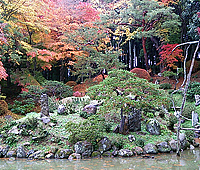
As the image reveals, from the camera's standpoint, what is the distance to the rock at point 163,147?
5.54 metres

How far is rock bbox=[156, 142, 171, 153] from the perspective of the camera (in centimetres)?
554

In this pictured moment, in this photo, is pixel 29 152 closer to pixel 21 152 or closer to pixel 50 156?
pixel 21 152

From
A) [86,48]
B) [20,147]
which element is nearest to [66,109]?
[20,147]

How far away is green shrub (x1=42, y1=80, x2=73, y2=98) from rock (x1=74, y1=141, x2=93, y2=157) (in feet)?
21.2

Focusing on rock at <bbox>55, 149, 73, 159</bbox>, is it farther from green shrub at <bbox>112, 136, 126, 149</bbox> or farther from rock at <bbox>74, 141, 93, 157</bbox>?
green shrub at <bbox>112, 136, 126, 149</bbox>

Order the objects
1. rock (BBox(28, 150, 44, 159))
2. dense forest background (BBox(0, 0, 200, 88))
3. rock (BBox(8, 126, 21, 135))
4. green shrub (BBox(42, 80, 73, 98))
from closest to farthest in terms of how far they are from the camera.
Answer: rock (BBox(28, 150, 44, 159))
rock (BBox(8, 126, 21, 135))
green shrub (BBox(42, 80, 73, 98))
dense forest background (BBox(0, 0, 200, 88))

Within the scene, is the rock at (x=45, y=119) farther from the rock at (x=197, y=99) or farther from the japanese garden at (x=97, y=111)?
the rock at (x=197, y=99)

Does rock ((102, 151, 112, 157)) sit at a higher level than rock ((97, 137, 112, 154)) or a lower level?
lower

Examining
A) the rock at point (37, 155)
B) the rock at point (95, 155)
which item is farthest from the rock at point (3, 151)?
the rock at point (95, 155)

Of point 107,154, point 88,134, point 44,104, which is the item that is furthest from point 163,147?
point 44,104

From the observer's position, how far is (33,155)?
5242mm

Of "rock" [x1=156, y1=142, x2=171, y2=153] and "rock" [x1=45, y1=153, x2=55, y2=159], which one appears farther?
"rock" [x1=156, y1=142, x2=171, y2=153]

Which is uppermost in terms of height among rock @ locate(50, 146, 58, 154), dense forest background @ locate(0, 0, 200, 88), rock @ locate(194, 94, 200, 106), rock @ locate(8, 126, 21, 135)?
dense forest background @ locate(0, 0, 200, 88)

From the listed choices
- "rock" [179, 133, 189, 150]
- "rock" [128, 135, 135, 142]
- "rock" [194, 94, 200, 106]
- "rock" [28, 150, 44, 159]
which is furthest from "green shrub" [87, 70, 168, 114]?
"rock" [194, 94, 200, 106]
